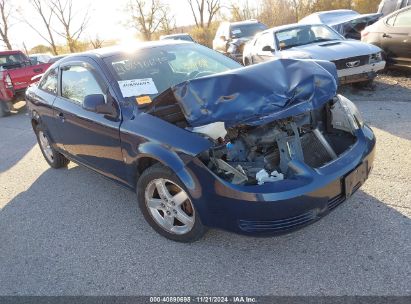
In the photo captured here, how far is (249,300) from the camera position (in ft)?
8.12

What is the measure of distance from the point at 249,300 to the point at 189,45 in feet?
9.63

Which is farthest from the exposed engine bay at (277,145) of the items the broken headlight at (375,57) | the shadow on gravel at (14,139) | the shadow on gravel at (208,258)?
the shadow on gravel at (14,139)

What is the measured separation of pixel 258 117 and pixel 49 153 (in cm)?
375

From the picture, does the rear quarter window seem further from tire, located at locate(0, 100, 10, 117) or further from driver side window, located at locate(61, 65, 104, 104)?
tire, located at locate(0, 100, 10, 117)

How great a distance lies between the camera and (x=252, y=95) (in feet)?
9.29

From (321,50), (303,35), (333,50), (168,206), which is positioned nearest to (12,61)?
(303,35)

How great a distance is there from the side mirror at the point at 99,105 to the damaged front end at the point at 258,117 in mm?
424

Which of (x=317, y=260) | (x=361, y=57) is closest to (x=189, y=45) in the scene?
(x=317, y=260)

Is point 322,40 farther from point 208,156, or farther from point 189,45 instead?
point 208,156

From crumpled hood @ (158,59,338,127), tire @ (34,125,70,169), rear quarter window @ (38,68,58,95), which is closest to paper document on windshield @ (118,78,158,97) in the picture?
crumpled hood @ (158,59,338,127)

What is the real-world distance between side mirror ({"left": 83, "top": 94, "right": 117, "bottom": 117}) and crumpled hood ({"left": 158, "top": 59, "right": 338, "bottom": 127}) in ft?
2.11

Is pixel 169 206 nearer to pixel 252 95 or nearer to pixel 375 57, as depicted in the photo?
pixel 252 95

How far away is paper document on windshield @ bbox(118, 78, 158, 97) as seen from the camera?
11.1ft

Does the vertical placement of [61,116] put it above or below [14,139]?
above
